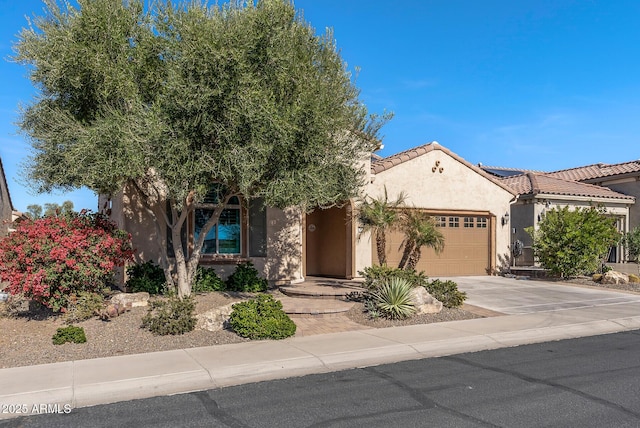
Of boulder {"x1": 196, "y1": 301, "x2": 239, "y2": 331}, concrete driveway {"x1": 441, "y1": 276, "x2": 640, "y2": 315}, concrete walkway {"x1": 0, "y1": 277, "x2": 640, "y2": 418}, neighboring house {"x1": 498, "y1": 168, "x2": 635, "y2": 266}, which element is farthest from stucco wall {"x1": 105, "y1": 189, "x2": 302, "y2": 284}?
neighboring house {"x1": 498, "y1": 168, "x2": 635, "y2": 266}

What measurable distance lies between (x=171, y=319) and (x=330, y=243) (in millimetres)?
8697

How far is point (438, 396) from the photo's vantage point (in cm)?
612

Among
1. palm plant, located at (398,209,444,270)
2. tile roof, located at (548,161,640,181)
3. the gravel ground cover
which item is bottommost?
the gravel ground cover

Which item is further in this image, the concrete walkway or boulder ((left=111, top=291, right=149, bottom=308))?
boulder ((left=111, top=291, right=149, bottom=308))

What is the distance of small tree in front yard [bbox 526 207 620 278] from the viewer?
17438 millimetres

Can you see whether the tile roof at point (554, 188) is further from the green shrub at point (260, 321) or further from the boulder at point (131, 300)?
the boulder at point (131, 300)

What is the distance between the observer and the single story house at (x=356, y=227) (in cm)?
1428

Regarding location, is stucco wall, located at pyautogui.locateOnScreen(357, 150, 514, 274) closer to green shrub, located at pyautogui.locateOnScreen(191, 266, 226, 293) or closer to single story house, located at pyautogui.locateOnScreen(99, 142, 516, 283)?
single story house, located at pyautogui.locateOnScreen(99, 142, 516, 283)

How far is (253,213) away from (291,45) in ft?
21.5

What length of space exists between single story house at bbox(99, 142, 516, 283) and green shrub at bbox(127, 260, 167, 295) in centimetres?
52

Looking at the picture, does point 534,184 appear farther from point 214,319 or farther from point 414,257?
point 214,319

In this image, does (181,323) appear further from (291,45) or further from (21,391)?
(291,45)

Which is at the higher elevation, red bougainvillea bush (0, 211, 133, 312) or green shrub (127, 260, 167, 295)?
red bougainvillea bush (0, 211, 133, 312)

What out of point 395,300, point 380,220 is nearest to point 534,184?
point 380,220
